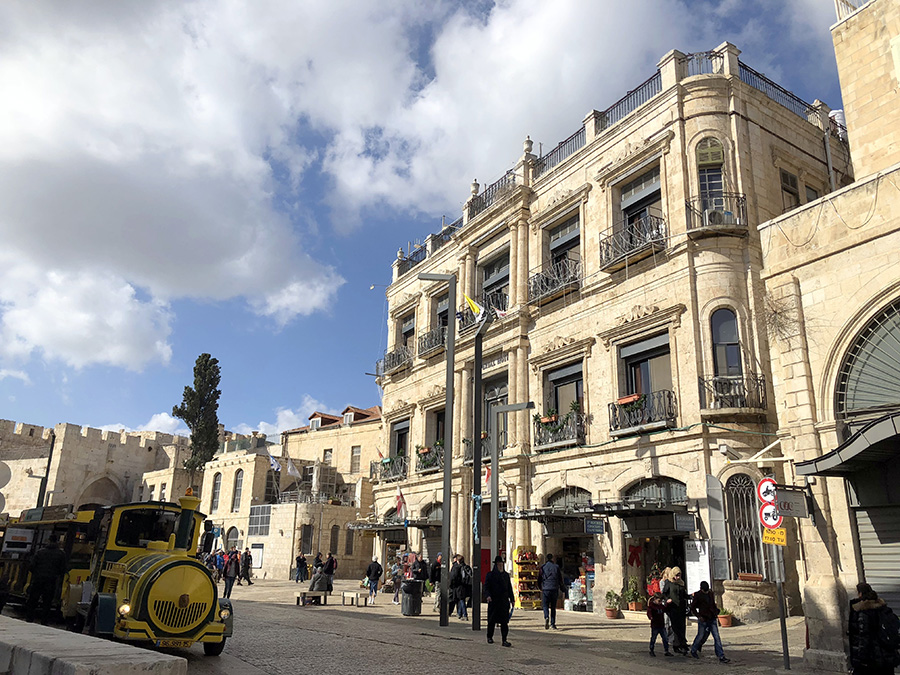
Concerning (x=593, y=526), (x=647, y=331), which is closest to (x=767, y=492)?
(x=593, y=526)

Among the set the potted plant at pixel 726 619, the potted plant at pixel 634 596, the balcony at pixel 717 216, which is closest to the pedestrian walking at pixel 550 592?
the potted plant at pixel 634 596

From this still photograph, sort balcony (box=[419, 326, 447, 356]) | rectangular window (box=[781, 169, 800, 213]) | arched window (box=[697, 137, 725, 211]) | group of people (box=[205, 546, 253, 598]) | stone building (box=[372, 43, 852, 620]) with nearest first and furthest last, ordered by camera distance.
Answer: stone building (box=[372, 43, 852, 620])
arched window (box=[697, 137, 725, 211])
rectangular window (box=[781, 169, 800, 213])
group of people (box=[205, 546, 253, 598])
balcony (box=[419, 326, 447, 356])

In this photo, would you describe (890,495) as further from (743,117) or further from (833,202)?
(743,117)

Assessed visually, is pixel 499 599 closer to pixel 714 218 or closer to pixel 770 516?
pixel 770 516

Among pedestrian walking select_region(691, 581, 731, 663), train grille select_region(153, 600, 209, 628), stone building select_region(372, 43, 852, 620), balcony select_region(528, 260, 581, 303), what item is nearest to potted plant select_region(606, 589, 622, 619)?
stone building select_region(372, 43, 852, 620)

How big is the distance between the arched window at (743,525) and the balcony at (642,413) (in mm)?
2296

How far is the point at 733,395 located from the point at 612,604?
21.7 feet

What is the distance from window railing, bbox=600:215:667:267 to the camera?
67.5 feet

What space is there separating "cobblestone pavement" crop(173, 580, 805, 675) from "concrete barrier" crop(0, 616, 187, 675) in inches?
163

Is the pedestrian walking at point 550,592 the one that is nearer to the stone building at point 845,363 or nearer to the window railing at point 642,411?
the window railing at point 642,411

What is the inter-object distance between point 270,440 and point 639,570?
4372 cm

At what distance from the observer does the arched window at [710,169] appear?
65.9 feet

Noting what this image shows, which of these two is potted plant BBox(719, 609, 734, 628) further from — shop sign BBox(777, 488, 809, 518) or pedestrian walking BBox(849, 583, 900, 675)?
pedestrian walking BBox(849, 583, 900, 675)

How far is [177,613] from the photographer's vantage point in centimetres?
1013
